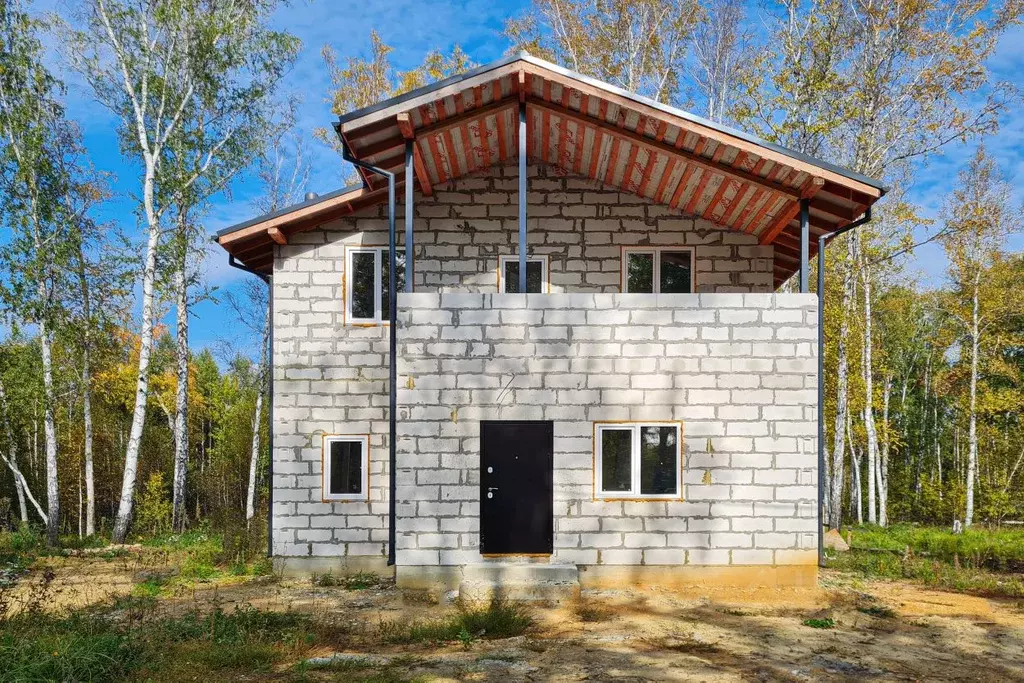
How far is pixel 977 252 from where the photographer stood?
65.4ft

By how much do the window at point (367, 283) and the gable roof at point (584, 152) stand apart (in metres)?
0.74

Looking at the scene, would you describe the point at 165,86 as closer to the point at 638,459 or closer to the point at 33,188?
the point at 33,188

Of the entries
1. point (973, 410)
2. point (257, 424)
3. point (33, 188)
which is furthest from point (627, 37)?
point (257, 424)

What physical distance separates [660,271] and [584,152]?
2183 mm

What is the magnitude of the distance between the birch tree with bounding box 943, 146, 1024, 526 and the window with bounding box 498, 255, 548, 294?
11.2 m

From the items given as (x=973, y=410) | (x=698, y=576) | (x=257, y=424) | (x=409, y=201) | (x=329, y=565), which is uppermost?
(x=409, y=201)

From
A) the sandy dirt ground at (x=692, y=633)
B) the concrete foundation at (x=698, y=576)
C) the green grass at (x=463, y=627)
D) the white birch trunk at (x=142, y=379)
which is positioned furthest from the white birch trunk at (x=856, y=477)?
the white birch trunk at (x=142, y=379)

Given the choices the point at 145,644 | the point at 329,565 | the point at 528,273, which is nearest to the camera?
the point at 145,644

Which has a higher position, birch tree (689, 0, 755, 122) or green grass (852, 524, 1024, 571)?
birch tree (689, 0, 755, 122)

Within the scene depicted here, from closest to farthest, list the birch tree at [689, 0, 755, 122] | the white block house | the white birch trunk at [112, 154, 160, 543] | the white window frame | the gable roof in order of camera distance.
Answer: the gable roof, the white block house, the white window frame, the white birch trunk at [112, 154, 160, 543], the birch tree at [689, 0, 755, 122]

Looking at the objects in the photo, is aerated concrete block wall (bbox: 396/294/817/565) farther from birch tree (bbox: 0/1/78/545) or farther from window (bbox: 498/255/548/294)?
birch tree (bbox: 0/1/78/545)

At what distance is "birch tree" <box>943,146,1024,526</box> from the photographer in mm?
18328

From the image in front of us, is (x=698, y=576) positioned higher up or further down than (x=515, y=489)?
further down

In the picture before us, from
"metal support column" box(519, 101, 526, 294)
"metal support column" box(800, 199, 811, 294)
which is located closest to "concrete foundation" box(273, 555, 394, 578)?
"metal support column" box(519, 101, 526, 294)
